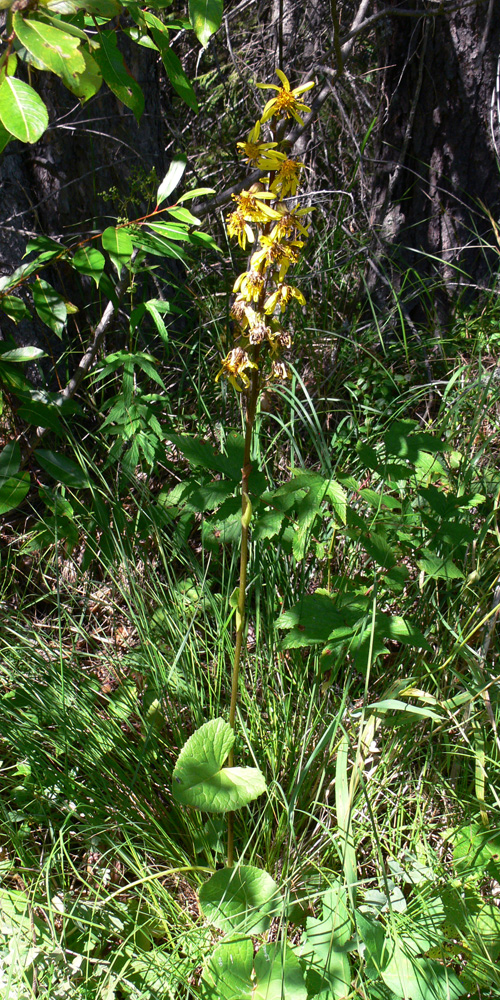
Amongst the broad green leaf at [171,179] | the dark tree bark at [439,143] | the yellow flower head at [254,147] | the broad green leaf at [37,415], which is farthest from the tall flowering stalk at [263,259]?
the dark tree bark at [439,143]

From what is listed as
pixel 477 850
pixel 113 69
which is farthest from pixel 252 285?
pixel 477 850

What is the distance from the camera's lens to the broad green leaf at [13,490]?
189cm

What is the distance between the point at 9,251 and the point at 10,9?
136cm

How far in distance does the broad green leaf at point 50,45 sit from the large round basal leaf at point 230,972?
59.0 inches

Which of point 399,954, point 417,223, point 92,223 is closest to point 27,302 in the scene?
point 92,223

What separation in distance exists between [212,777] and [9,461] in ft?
3.62

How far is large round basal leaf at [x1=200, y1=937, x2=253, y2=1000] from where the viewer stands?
1197mm

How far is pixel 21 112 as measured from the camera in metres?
1.09

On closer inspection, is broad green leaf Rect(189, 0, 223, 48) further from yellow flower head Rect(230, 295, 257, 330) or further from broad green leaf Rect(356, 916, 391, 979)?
broad green leaf Rect(356, 916, 391, 979)

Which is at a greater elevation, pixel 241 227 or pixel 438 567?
pixel 241 227

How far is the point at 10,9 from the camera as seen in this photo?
1.13 metres

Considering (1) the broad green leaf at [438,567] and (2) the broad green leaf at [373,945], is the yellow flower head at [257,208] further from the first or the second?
(2) the broad green leaf at [373,945]

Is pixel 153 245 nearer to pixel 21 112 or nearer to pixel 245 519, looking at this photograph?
pixel 21 112

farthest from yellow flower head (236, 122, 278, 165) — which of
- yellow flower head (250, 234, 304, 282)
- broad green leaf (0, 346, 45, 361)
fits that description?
broad green leaf (0, 346, 45, 361)
